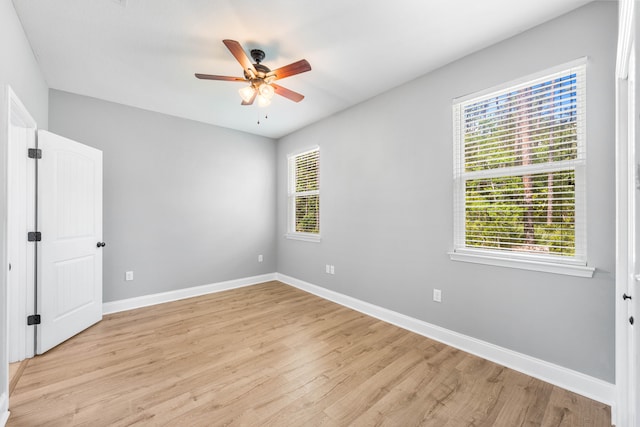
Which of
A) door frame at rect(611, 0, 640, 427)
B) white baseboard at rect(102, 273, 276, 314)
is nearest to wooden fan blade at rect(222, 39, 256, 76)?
door frame at rect(611, 0, 640, 427)

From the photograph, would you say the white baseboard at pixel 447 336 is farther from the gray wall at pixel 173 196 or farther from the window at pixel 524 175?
the window at pixel 524 175

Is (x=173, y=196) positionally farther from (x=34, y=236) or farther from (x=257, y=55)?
(x=257, y=55)

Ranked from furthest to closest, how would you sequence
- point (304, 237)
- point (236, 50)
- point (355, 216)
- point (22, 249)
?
point (304, 237) → point (355, 216) → point (22, 249) → point (236, 50)

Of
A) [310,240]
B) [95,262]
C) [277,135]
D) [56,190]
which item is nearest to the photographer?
Result: [56,190]

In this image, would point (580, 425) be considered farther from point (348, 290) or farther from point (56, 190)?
point (56, 190)

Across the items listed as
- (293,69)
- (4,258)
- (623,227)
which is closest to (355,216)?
(293,69)

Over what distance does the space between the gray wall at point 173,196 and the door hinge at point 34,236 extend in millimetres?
966

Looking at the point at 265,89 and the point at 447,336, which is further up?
the point at 265,89

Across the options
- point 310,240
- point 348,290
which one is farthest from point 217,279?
point 348,290

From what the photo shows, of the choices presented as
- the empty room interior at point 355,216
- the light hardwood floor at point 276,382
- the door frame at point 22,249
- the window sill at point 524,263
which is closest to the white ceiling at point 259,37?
the empty room interior at point 355,216

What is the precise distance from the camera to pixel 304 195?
443 cm

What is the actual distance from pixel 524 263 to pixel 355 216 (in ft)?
6.08

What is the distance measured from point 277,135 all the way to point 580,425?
4.75 m

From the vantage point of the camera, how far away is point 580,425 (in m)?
1.57
